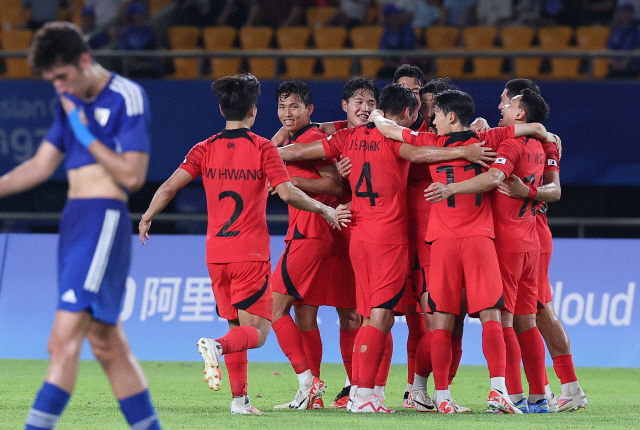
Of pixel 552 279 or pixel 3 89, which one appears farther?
pixel 3 89

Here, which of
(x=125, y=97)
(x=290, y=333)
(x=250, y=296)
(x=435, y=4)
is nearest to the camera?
(x=125, y=97)

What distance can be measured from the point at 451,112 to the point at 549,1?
9341 mm

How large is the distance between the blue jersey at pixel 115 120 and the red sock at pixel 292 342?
2.90m

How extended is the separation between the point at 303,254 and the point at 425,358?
1.22m

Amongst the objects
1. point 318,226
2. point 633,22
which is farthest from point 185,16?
point 318,226

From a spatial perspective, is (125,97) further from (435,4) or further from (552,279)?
(435,4)

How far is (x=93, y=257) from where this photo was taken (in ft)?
12.6

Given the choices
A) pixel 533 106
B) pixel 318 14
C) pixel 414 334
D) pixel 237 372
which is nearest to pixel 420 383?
pixel 414 334

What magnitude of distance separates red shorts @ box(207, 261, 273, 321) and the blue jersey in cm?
206

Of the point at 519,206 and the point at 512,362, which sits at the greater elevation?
the point at 519,206

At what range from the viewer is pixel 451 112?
20.4 feet

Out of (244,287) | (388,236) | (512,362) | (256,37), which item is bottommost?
(512,362)

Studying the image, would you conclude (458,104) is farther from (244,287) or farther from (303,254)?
(244,287)

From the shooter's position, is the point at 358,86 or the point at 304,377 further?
the point at 358,86
